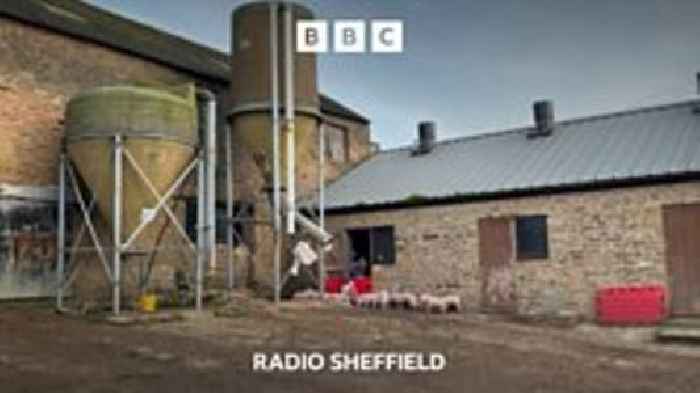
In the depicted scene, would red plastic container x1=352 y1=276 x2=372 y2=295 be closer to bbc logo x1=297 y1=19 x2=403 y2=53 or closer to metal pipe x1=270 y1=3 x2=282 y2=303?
metal pipe x1=270 y1=3 x2=282 y2=303

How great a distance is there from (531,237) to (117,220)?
9.46m

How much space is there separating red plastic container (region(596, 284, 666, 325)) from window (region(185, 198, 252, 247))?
9.03m

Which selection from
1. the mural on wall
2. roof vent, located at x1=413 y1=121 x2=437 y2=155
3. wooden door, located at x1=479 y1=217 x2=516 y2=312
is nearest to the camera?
the mural on wall

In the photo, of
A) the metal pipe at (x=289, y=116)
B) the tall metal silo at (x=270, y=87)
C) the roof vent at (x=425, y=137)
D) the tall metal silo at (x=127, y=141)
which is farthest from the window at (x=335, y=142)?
the tall metal silo at (x=127, y=141)

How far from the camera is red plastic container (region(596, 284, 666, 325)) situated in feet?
50.1

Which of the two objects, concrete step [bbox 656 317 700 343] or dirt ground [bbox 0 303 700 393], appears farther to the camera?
concrete step [bbox 656 317 700 343]

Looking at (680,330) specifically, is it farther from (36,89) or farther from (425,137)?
(36,89)

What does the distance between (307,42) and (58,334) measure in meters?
8.53

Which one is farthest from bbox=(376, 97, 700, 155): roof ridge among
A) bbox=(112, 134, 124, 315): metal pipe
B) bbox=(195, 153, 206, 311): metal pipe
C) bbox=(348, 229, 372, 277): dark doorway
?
bbox=(112, 134, 124, 315): metal pipe

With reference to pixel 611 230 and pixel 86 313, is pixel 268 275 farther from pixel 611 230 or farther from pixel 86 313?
pixel 611 230

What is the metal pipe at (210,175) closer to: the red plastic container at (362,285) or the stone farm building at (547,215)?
the red plastic container at (362,285)

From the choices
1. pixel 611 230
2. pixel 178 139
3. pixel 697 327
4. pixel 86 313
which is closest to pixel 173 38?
pixel 178 139

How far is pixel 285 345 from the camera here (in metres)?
10.5

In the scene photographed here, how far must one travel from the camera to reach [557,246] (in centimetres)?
1723
